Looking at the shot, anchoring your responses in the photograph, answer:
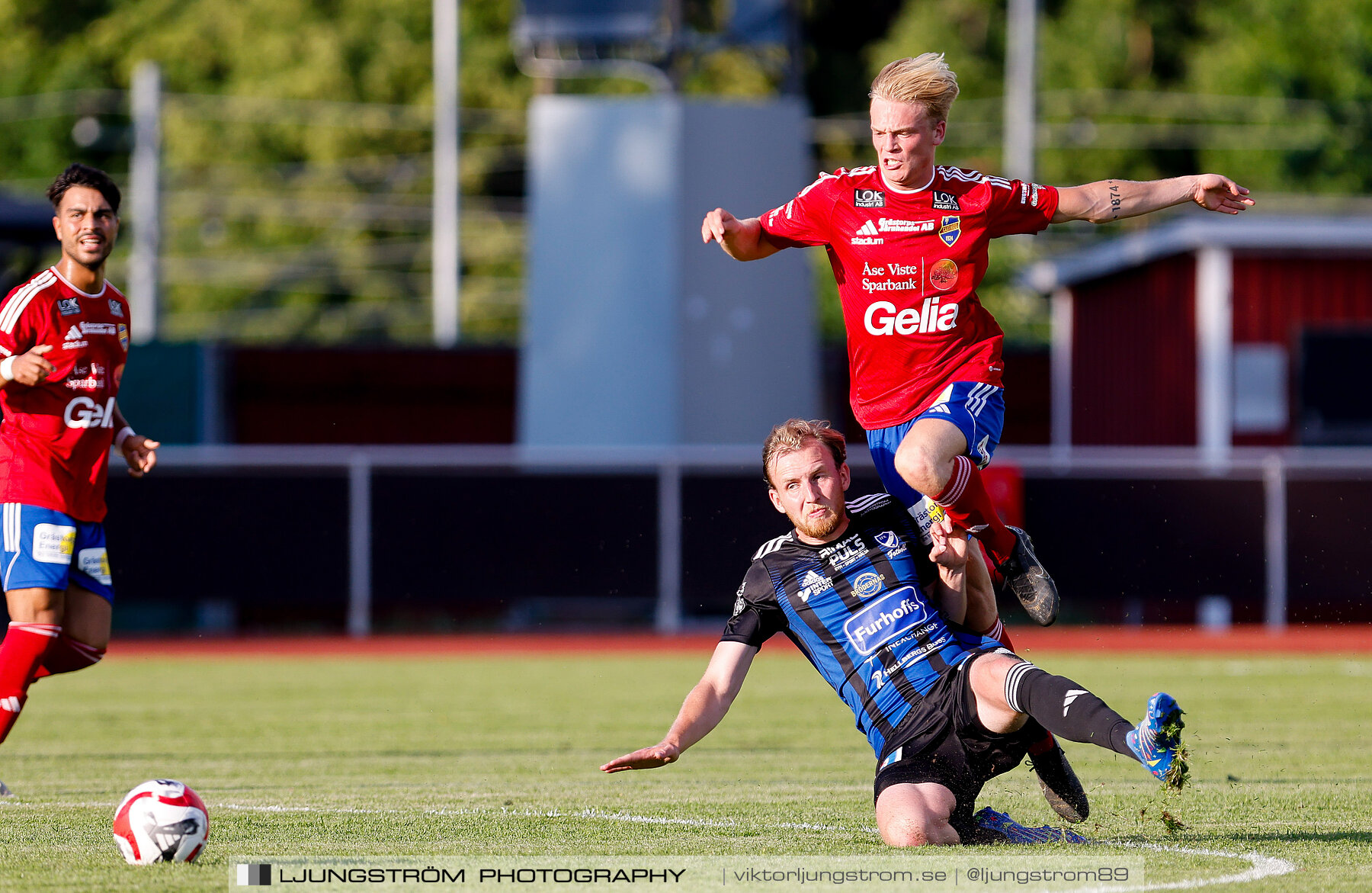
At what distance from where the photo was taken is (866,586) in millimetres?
5988

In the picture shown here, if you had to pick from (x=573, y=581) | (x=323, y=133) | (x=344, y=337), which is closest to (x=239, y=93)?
(x=323, y=133)

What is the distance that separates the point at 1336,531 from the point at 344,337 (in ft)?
124

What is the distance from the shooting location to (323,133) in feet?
152

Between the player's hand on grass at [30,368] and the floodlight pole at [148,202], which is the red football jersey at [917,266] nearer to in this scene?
the player's hand on grass at [30,368]

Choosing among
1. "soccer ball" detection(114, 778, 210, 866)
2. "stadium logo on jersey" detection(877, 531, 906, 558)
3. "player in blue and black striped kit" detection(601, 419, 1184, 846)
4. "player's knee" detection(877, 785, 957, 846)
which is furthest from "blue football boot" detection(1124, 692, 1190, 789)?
"soccer ball" detection(114, 778, 210, 866)

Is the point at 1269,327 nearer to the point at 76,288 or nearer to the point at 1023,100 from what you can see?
the point at 1023,100

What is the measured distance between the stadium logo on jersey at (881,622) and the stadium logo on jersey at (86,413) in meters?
3.32

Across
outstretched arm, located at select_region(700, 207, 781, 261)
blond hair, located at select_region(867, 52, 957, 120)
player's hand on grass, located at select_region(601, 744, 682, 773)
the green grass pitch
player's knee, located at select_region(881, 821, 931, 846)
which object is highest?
blond hair, located at select_region(867, 52, 957, 120)

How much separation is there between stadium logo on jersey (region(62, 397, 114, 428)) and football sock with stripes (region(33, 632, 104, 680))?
33.8 inches

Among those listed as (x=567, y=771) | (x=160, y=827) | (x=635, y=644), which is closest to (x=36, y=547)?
(x=160, y=827)

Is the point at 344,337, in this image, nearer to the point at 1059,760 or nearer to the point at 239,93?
the point at 239,93

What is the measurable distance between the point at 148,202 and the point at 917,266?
2769 cm

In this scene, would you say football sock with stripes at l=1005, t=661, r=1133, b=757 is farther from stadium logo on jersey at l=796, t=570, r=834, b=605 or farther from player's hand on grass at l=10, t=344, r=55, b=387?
player's hand on grass at l=10, t=344, r=55, b=387

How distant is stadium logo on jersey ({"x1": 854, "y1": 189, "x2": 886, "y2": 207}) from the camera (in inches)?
261
